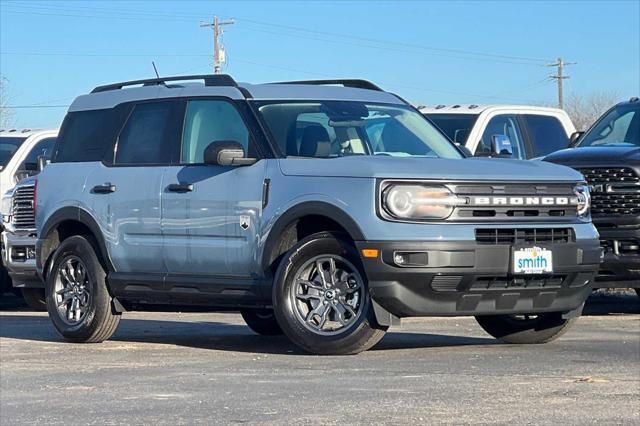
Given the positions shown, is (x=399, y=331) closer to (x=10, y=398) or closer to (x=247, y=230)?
(x=247, y=230)

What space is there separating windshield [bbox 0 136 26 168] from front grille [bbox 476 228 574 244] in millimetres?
8640

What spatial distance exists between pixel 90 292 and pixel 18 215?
305cm

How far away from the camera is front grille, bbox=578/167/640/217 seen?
12391 mm

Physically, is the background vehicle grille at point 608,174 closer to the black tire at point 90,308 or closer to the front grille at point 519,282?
the front grille at point 519,282

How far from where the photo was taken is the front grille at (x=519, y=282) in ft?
30.0

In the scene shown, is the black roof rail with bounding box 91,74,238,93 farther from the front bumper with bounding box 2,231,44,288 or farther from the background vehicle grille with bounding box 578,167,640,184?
the background vehicle grille with bounding box 578,167,640,184

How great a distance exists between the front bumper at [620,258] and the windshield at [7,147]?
737 centimetres

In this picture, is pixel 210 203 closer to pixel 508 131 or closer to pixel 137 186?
pixel 137 186

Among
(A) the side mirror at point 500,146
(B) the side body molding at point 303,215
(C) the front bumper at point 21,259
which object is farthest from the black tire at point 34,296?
(A) the side mirror at point 500,146

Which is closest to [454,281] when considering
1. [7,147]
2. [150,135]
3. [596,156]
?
[150,135]

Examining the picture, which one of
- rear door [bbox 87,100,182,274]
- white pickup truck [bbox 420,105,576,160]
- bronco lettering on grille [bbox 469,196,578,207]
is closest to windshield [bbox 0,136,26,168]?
white pickup truck [bbox 420,105,576,160]

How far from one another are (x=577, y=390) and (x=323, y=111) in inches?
129

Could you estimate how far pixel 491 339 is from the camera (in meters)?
10.9

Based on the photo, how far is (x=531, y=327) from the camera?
1035 cm
